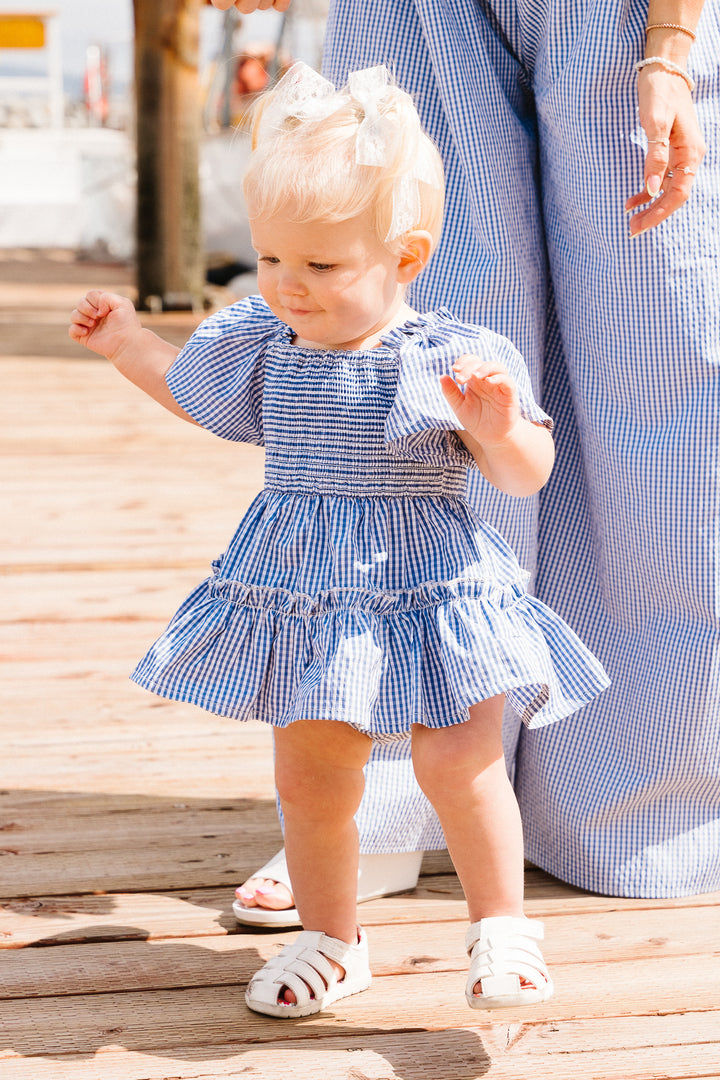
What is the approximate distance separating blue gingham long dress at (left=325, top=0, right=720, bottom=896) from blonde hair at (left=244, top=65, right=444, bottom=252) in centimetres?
33

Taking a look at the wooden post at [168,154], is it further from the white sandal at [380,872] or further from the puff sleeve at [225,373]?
the puff sleeve at [225,373]

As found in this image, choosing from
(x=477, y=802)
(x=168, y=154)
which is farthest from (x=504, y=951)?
(x=168, y=154)

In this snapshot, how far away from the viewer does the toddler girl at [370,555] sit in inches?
46.7

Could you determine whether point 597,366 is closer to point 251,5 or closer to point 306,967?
point 251,5

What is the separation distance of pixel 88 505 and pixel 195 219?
432 cm

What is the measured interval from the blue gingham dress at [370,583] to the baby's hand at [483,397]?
31mm

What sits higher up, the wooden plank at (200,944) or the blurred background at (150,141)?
the blurred background at (150,141)

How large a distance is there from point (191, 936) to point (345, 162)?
844 millimetres

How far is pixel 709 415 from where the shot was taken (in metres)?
1.53

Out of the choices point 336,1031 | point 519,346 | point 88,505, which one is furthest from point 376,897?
point 88,505

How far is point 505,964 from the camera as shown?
1191 mm

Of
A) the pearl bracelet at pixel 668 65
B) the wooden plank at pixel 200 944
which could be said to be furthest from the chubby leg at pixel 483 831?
the pearl bracelet at pixel 668 65

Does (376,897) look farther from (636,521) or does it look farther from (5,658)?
(5,658)

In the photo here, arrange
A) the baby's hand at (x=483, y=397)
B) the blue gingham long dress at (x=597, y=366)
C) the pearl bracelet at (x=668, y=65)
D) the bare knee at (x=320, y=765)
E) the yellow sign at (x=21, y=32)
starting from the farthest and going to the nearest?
the yellow sign at (x=21, y=32) → the blue gingham long dress at (x=597, y=366) → the pearl bracelet at (x=668, y=65) → the bare knee at (x=320, y=765) → the baby's hand at (x=483, y=397)
